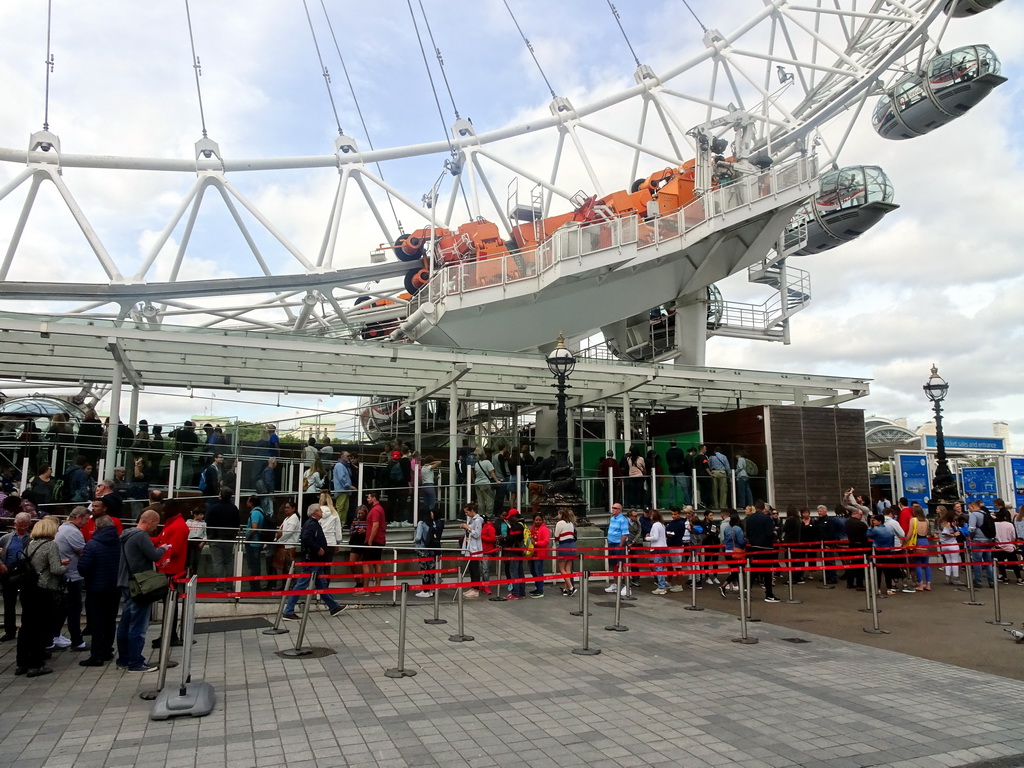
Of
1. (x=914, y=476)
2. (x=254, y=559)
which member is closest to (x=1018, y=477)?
(x=914, y=476)

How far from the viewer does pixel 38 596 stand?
26.0 ft

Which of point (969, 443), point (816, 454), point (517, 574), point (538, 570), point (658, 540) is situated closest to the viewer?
point (538, 570)

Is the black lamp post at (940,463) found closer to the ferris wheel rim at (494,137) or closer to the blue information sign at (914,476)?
the blue information sign at (914,476)

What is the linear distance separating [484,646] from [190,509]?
733 cm

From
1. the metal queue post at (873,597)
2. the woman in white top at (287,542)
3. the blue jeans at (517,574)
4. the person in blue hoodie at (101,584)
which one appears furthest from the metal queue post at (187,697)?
the metal queue post at (873,597)

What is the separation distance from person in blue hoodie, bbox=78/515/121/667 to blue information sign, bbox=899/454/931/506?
77.5 ft

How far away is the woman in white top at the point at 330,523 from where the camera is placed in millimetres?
12312

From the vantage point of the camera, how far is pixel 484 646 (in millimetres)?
9445

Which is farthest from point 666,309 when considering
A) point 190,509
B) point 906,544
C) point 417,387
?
point 190,509

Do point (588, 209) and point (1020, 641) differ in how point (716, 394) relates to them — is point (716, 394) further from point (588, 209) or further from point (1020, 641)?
point (1020, 641)

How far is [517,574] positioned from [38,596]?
7.91m

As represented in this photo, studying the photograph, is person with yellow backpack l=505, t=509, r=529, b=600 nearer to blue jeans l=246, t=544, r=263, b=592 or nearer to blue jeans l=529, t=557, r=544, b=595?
blue jeans l=529, t=557, r=544, b=595

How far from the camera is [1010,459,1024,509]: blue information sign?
2466 centimetres

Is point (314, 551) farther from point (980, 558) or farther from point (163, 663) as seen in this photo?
point (980, 558)
